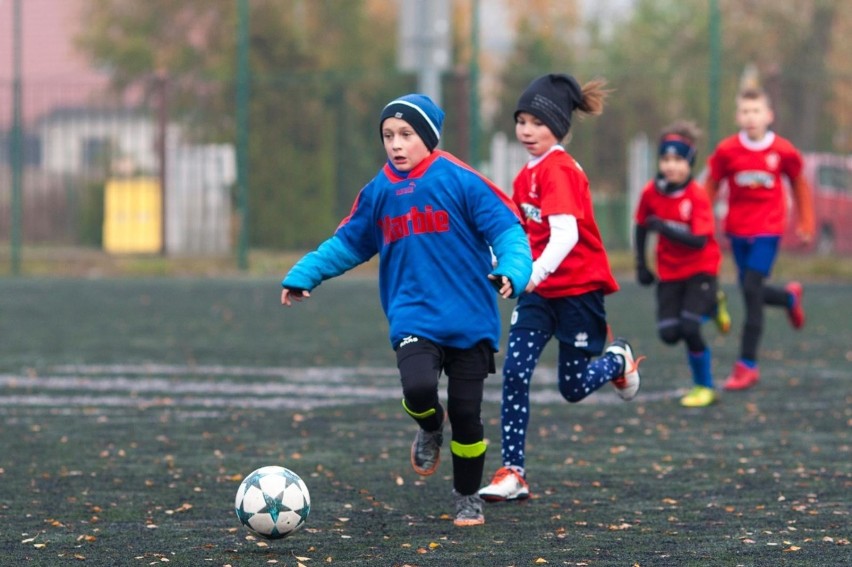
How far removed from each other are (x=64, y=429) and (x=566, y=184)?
10.8 ft

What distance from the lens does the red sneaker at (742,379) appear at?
33.3 ft

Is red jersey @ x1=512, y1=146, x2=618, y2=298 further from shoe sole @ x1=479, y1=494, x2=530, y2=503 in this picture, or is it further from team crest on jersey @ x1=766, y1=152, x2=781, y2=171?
team crest on jersey @ x1=766, y1=152, x2=781, y2=171

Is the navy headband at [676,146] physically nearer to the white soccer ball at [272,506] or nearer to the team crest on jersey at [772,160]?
the team crest on jersey at [772,160]

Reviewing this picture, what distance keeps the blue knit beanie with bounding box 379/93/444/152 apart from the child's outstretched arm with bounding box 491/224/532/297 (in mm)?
481

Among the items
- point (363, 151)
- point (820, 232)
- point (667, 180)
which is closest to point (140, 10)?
point (363, 151)

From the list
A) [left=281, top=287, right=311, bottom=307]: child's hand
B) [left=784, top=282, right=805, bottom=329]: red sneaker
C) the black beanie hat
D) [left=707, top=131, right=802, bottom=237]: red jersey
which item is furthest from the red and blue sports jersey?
[left=784, top=282, right=805, bottom=329]: red sneaker

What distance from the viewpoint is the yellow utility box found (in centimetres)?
2259

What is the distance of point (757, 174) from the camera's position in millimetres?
10266

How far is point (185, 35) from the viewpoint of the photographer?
3119cm

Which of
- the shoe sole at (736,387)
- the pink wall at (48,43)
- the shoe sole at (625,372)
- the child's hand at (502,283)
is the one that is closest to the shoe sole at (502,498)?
the shoe sole at (625,372)

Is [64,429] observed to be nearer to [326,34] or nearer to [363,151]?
[363,151]

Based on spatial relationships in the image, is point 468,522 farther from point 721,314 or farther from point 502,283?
point 721,314

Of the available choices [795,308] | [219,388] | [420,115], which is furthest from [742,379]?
[420,115]

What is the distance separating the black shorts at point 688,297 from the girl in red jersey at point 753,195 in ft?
2.24
